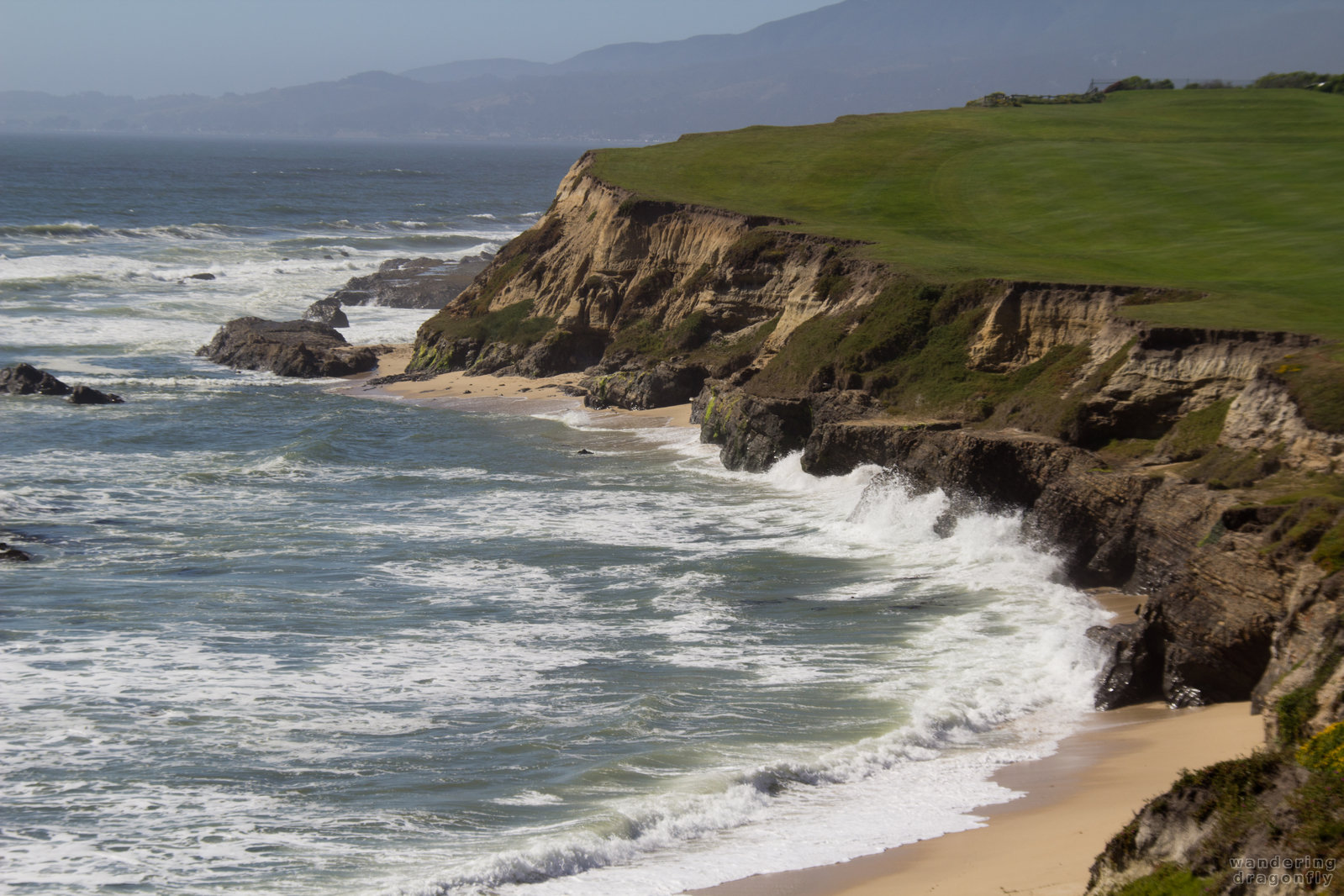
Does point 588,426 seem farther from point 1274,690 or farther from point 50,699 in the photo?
point 1274,690

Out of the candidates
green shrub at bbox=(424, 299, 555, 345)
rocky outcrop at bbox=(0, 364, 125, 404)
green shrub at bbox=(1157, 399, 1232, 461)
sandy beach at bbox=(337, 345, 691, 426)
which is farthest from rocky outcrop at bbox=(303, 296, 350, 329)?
green shrub at bbox=(1157, 399, 1232, 461)

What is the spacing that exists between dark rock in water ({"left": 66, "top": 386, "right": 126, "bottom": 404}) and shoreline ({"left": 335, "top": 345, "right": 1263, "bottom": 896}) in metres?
31.5

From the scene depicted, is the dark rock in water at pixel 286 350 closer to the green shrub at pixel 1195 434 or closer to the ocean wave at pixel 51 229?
the green shrub at pixel 1195 434

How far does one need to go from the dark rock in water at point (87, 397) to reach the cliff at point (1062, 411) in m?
10.6

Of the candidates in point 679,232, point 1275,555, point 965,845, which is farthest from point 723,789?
point 679,232

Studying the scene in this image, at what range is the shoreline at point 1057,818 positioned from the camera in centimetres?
1059

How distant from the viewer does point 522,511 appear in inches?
973

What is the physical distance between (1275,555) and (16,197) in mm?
106626

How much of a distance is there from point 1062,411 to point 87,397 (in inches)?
1115

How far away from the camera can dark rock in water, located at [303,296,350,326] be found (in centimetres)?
5241

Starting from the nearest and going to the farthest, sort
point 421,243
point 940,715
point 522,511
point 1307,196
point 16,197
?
point 940,715 → point 522,511 → point 1307,196 → point 421,243 → point 16,197

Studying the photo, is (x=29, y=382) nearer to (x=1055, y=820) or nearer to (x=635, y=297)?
(x=635, y=297)

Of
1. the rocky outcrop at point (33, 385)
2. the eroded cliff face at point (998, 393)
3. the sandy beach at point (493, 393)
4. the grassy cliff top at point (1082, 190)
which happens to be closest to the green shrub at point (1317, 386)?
the eroded cliff face at point (998, 393)

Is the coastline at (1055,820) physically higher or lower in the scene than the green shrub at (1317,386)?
lower
